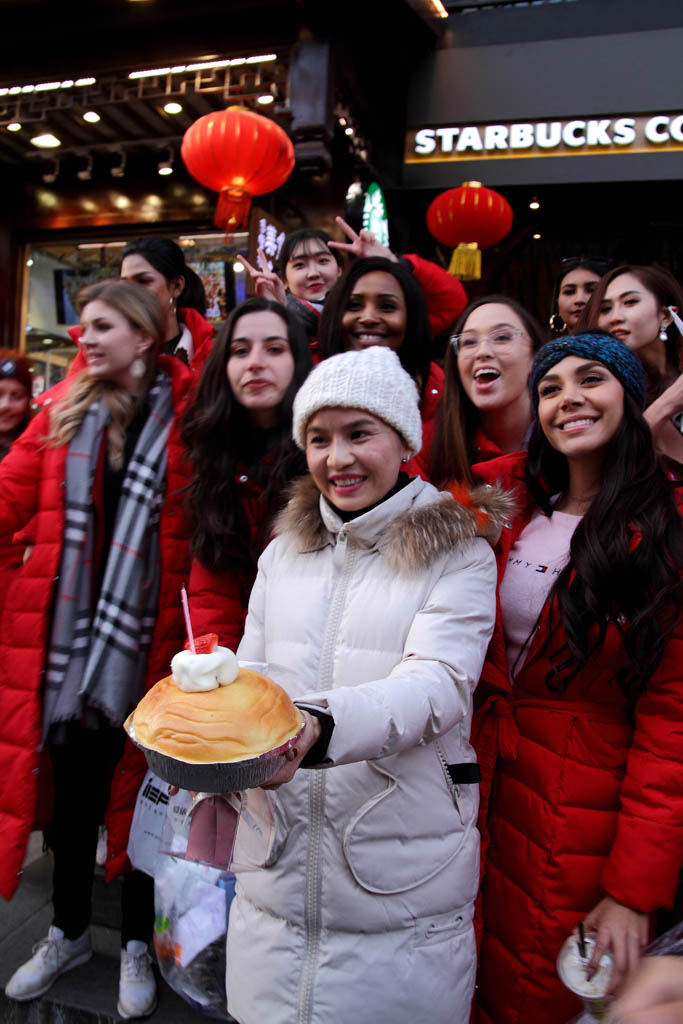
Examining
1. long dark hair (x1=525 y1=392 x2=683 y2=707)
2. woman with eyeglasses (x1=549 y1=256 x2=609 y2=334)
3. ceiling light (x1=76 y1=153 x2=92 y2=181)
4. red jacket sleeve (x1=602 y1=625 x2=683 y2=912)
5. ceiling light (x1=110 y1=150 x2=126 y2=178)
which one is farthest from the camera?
ceiling light (x1=76 y1=153 x2=92 y2=181)

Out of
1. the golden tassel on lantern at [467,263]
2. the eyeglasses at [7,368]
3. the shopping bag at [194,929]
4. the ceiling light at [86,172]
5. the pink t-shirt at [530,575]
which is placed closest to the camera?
the pink t-shirt at [530,575]

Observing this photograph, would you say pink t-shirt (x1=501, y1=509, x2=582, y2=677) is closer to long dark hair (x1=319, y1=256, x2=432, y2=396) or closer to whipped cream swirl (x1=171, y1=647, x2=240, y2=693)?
whipped cream swirl (x1=171, y1=647, x2=240, y2=693)

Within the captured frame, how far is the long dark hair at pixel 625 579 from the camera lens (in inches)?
65.4

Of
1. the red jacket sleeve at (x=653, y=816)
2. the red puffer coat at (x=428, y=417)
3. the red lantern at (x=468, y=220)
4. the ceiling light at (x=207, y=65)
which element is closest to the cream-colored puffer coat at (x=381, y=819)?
the red jacket sleeve at (x=653, y=816)

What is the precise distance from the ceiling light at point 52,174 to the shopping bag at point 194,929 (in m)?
6.99

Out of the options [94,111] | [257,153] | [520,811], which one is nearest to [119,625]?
[520,811]

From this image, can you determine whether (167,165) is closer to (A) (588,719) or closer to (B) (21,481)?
(B) (21,481)

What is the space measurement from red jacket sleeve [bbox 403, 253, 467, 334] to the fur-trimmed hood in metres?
1.77

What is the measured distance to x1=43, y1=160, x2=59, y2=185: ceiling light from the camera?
22.6ft

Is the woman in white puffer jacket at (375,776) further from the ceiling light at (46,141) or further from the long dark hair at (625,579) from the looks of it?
the ceiling light at (46,141)

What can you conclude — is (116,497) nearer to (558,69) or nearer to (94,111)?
(94,111)

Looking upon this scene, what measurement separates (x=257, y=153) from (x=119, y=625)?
3783 mm

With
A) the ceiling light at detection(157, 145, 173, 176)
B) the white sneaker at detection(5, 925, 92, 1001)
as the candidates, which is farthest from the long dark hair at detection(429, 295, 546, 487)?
the ceiling light at detection(157, 145, 173, 176)

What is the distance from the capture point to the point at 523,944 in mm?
1696
